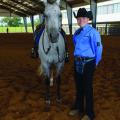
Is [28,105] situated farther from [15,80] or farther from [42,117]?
[15,80]

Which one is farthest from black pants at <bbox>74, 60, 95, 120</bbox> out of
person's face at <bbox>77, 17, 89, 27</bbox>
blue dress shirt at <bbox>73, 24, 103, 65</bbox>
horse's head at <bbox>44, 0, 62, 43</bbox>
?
horse's head at <bbox>44, 0, 62, 43</bbox>

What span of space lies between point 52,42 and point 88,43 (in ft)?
2.40

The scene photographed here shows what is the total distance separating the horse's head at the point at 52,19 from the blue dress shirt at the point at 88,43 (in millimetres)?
380

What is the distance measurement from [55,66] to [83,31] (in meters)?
1.29

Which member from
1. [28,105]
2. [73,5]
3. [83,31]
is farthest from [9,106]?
[73,5]

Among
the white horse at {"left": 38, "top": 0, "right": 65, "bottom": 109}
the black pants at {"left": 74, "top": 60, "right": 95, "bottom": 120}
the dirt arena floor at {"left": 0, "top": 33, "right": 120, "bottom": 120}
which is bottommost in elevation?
the dirt arena floor at {"left": 0, "top": 33, "right": 120, "bottom": 120}

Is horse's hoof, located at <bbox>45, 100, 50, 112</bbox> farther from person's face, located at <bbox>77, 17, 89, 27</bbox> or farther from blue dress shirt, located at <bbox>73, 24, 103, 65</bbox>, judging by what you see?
person's face, located at <bbox>77, 17, 89, 27</bbox>

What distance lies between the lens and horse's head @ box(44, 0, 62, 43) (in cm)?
526

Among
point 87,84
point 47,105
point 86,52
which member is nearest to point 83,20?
point 86,52

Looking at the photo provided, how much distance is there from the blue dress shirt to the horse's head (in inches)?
15.0

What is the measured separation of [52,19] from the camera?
529 centimetres

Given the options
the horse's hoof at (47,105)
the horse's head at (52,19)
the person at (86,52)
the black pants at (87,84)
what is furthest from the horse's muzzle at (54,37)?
the horse's hoof at (47,105)

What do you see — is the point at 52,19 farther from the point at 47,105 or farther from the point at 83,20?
the point at 47,105

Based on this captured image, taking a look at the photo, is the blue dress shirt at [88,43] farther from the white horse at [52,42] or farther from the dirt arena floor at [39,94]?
the dirt arena floor at [39,94]
